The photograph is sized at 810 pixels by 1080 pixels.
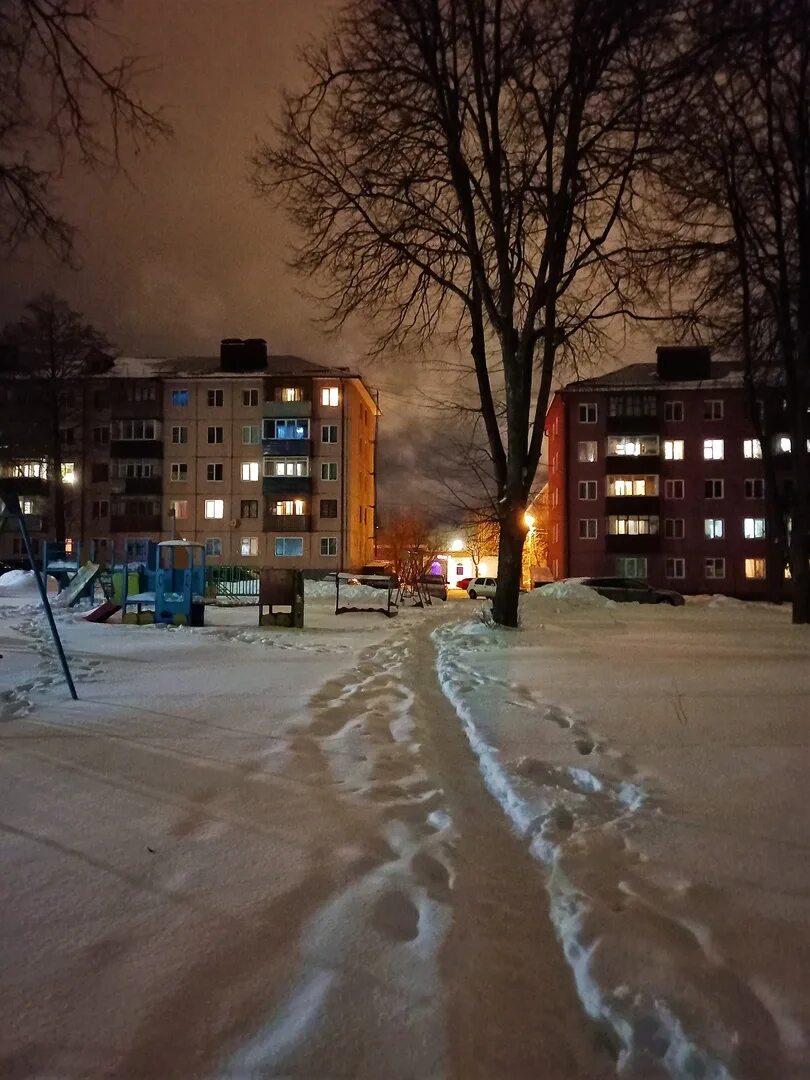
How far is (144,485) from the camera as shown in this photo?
58.2 m

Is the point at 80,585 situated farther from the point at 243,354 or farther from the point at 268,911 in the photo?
the point at 243,354

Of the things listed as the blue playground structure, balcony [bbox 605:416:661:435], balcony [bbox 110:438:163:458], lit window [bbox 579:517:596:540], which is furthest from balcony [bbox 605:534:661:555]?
the blue playground structure

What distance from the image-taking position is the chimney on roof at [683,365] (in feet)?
185

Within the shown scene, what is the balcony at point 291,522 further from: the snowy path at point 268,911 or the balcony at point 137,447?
the snowy path at point 268,911

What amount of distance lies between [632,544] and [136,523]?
32775 mm

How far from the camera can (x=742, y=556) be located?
5434cm

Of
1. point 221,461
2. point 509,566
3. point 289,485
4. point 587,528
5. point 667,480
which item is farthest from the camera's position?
point 221,461

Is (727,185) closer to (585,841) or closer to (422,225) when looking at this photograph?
(422,225)

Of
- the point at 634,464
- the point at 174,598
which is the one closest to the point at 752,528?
the point at 634,464

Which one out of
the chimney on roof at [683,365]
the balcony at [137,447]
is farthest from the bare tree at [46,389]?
the chimney on roof at [683,365]

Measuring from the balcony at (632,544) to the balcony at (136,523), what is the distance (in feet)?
98.4

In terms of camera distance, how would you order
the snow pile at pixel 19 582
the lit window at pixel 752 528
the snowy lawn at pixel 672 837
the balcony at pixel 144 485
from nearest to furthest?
1. the snowy lawn at pixel 672 837
2. the snow pile at pixel 19 582
3. the lit window at pixel 752 528
4. the balcony at pixel 144 485

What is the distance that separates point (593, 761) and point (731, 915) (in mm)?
2676

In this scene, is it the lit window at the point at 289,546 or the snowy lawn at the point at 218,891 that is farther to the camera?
the lit window at the point at 289,546
